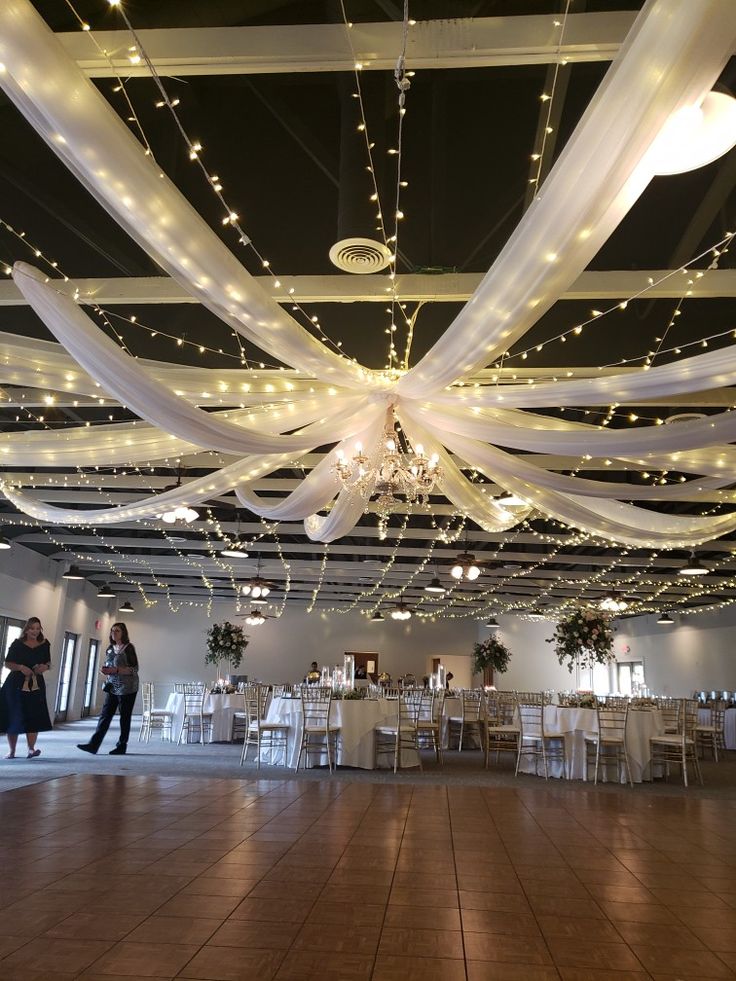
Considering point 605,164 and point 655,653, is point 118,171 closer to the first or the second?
point 605,164

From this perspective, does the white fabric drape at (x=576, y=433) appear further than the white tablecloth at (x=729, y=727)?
No

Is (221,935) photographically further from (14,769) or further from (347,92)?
(14,769)

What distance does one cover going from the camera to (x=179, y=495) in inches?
227

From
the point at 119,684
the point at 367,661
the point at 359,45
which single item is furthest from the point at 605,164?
the point at 367,661

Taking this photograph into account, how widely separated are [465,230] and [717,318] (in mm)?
2235

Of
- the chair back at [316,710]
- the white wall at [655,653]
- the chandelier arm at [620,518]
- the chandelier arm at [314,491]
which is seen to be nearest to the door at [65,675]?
the chair back at [316,710]

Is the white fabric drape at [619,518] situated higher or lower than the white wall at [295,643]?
higher

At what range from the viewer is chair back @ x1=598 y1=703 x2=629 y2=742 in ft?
29.5

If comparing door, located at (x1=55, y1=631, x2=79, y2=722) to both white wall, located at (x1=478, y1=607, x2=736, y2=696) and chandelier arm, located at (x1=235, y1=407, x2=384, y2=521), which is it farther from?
white wall, located at (x1=478, y1=607, x2=736, y2=696)

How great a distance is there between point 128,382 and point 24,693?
7.67 meters

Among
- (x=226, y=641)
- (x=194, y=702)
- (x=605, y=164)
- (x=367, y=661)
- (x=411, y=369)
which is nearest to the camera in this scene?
(x=605, y=164)

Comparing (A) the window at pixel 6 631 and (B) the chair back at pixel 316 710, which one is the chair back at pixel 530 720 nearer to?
(B) the chair back at pixel 316 710

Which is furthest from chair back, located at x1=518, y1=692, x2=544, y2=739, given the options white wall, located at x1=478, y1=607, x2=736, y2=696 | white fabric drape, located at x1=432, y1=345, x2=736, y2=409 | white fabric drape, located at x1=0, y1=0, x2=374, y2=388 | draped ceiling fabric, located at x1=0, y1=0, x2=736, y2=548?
white wall, located at x1=478, y1=607, x2=736, y2=696

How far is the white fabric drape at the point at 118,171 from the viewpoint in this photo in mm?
2234
